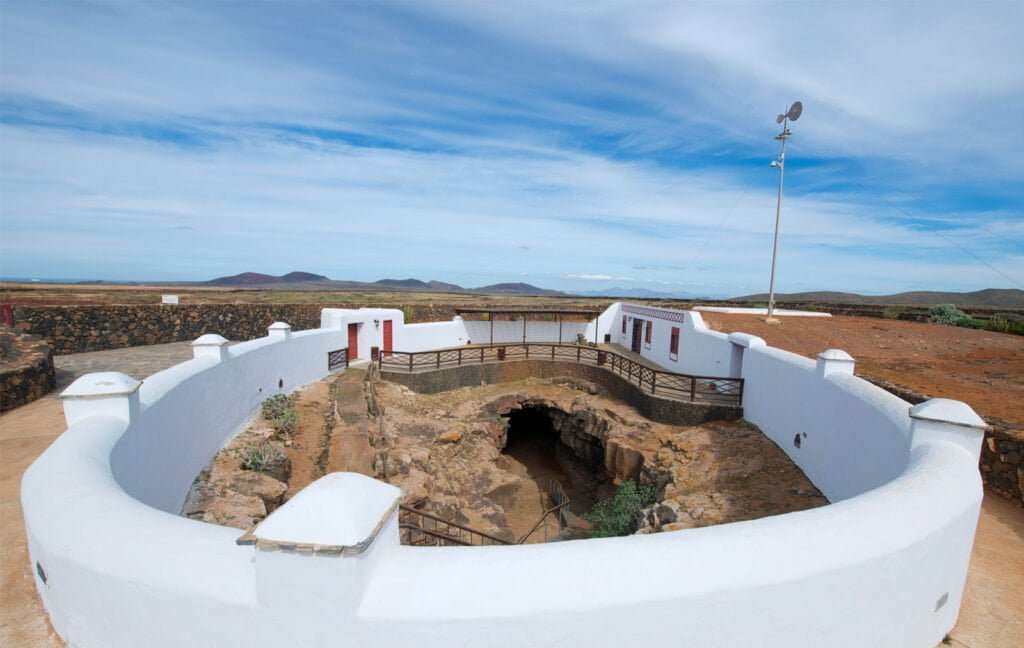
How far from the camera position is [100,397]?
4.65 m

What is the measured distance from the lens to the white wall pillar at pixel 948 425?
411 centimetres

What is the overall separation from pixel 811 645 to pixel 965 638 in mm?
2189

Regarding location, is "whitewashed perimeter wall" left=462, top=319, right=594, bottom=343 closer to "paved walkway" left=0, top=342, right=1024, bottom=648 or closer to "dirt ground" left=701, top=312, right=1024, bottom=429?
"dirt ground" left=701, top=312, right=1024, bottom=429

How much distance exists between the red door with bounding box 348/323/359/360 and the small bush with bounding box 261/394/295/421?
5870 millimetres

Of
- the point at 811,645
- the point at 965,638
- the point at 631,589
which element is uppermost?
the point at 631,589

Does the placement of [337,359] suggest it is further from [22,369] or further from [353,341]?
[22,369]

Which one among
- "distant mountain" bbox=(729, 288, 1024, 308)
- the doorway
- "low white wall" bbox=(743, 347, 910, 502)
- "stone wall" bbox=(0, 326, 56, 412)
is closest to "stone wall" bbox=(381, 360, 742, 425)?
"low white wall" bbox=(743, 347, 910, 502)

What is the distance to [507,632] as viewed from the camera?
89.6 inches

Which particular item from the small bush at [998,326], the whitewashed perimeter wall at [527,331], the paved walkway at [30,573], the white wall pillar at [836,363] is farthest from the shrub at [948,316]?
the paved walkway at [30,573]

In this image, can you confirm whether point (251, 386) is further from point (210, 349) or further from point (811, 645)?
point (811, 645)

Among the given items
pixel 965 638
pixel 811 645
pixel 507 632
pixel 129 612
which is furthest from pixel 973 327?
pixel 129 612

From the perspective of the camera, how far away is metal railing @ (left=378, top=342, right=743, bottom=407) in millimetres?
12406

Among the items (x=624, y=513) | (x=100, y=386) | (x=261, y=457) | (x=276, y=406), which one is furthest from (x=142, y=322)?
(x=624, y=513)

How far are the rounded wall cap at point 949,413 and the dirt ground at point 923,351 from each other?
4.29m
